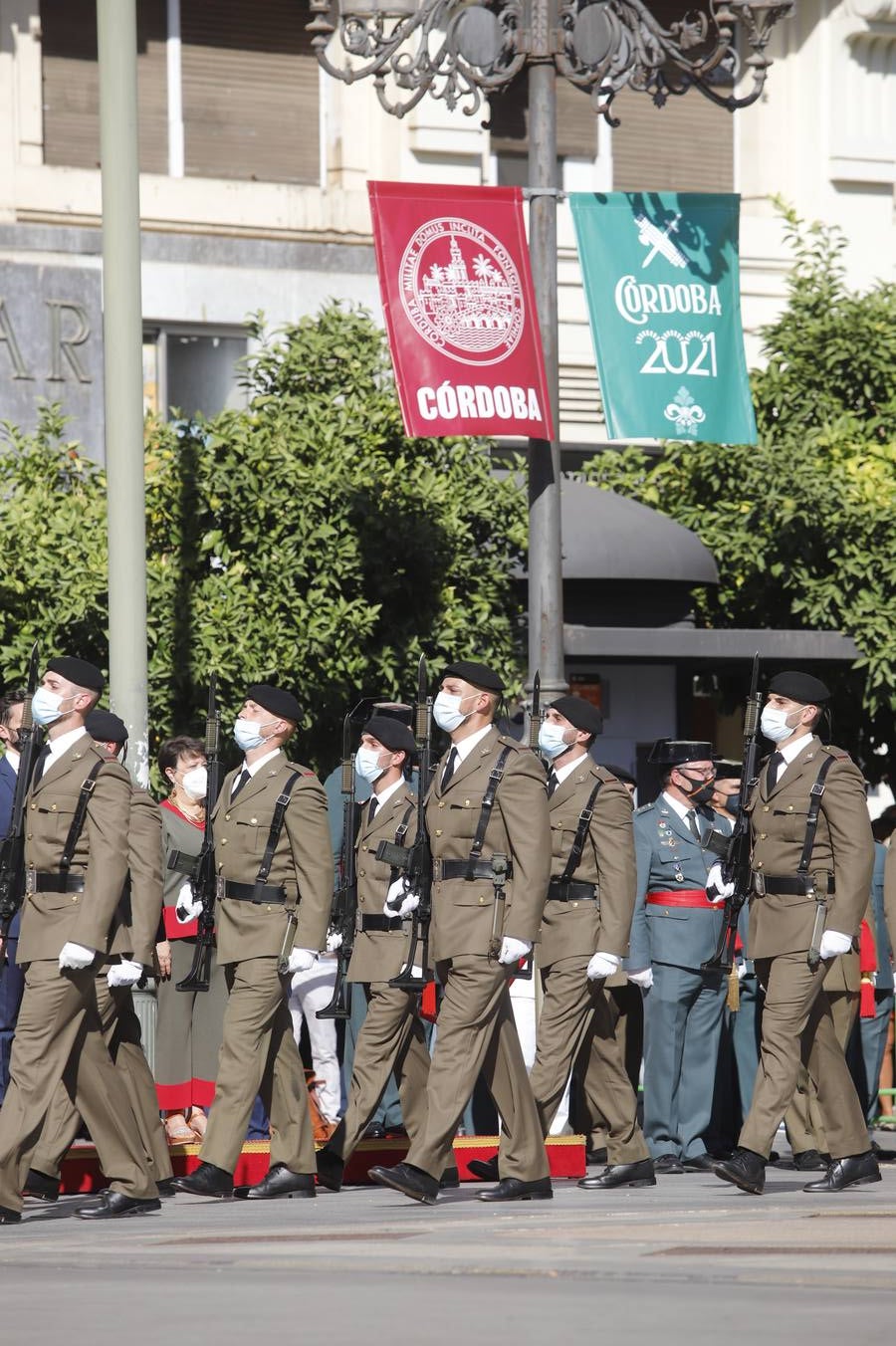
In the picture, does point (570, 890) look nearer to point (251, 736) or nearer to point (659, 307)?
point (251, 736)

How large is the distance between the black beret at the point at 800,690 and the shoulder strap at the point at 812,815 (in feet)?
1.01

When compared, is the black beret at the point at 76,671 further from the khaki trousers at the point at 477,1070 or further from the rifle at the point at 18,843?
the khaki trousers at the point at 477,1070

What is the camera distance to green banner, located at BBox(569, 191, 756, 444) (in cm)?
1368

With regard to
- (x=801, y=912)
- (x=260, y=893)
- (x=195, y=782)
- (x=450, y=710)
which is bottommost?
(x=801, y=912)

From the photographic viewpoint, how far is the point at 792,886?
35.8 ft

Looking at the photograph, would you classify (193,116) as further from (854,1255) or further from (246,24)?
(854,1255)

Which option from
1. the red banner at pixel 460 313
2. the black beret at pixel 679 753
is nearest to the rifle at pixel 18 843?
the red banner at pixel 460 313

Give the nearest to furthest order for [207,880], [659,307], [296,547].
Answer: [207,880], [659,307], [296,547]

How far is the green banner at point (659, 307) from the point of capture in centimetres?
1368

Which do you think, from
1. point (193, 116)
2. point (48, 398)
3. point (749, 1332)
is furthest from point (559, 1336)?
point (193, 116)

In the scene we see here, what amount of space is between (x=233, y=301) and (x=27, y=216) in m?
1.70

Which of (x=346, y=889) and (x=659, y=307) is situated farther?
(x=659, y=307)

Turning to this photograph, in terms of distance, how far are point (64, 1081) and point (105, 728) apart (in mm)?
1466

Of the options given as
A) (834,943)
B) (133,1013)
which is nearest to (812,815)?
(834,943)
